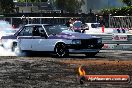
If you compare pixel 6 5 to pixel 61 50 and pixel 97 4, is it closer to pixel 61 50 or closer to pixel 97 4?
pixel 97 4

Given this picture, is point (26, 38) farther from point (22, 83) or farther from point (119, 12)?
point (119, 12)

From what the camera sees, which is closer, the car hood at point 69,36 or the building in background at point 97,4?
the car hood at point 69,36

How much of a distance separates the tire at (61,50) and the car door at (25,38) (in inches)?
52.3

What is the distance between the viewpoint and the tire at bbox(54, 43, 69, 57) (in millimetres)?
16891

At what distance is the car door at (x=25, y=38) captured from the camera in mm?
17797

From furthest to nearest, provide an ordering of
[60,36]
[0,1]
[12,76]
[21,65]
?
[0,1] → [60,36] → [21,65] → [12,76]

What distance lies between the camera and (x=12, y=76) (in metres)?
11.2

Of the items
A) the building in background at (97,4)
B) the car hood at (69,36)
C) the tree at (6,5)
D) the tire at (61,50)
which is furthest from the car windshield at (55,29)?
the building in background at (97,4)

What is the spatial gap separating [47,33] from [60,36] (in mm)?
669

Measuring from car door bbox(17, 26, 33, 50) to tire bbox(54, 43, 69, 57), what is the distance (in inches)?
52.3

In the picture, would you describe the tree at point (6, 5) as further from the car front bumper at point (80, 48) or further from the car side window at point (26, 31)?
the car front bumper at point (80, 48)

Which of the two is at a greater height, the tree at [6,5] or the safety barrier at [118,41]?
the tree at [6,5]

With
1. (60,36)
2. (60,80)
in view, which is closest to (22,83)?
(60,80)

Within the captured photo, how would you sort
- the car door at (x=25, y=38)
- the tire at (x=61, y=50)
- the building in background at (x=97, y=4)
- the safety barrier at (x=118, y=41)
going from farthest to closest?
the building in background at (x=97, y=4)
the safety barrier at (x=118, y=41)
the car door at (x=25, y=38)
the tire at (x=61, y=50)
